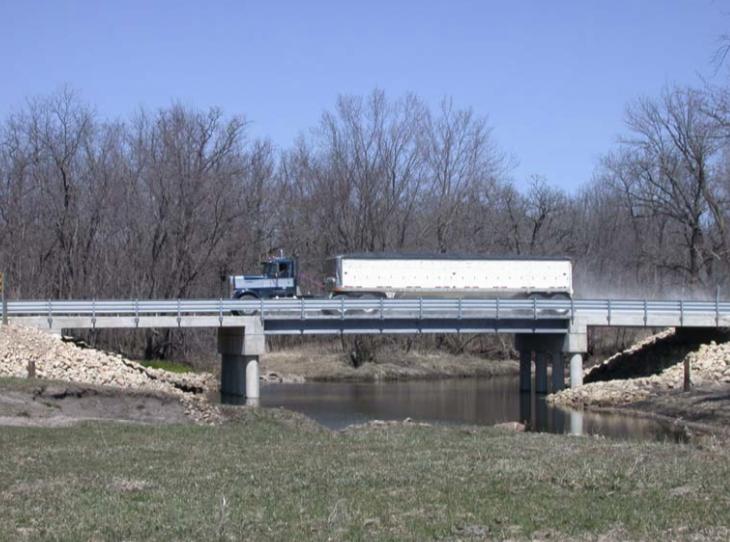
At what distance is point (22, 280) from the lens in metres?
66.8

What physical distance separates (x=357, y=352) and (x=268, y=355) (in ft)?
17.9

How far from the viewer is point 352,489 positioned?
1526cm

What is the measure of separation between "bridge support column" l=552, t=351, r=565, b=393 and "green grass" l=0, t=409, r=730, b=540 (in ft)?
96.0

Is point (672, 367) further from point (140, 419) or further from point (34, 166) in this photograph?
point (34, 166)

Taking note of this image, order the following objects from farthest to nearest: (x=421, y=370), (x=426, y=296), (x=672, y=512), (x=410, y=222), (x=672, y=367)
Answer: (x=410, y=222) → (x=421, y=370) → (x=426, y=296) → (x=672, y=367) → (x=672, y=512)

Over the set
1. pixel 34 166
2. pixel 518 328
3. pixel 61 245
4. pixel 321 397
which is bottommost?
pixel 321 397

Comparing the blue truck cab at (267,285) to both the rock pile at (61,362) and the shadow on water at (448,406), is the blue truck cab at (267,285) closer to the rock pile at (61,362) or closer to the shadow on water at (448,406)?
the shadow on water at (448,406)

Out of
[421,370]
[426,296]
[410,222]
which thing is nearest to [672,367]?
[426,296]

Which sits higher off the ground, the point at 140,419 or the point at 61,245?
the point at 61,245

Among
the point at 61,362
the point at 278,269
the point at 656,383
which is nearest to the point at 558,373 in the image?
the point at 656,383

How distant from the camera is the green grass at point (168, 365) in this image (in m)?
59.3

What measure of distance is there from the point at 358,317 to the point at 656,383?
1274cm

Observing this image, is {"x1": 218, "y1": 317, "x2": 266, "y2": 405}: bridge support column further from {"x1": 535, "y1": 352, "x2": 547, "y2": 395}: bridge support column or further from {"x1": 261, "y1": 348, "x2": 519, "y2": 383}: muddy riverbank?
{"x1": 535, "y1": 352, "x2": 547, "y2": 395}: bridge support column

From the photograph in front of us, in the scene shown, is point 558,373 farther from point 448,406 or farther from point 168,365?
point 168,365
